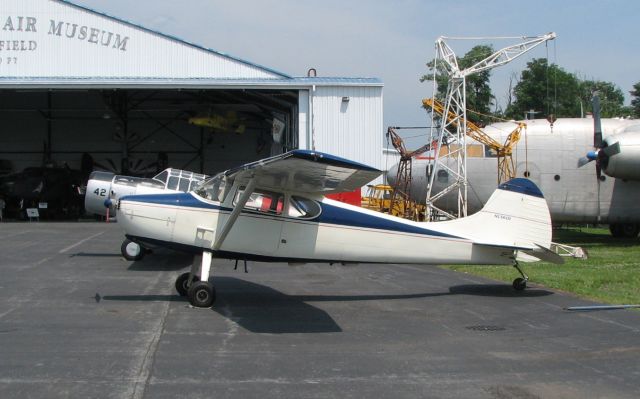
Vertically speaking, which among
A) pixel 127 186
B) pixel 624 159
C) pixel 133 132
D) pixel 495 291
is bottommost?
pixel 495 291

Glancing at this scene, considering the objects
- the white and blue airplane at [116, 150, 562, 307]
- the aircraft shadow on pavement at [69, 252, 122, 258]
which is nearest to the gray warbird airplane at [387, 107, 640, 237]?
the white and blue airplane at [116, 150, 562, 307]

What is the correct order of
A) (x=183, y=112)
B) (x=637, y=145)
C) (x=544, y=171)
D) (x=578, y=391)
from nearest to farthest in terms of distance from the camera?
1. (x=578, y=391)
2. (x=637, y=145)
3. (x=544, y=171)
4. (x=183, y=112)

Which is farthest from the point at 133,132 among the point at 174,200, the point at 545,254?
the point at 545,254

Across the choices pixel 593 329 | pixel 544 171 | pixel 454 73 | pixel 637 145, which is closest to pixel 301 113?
pixel 454 73

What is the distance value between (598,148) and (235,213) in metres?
17.6

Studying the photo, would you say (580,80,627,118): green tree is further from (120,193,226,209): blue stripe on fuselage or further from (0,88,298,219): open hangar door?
(120,193,226,209): blue stripe on fuselage

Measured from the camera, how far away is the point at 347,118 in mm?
30609

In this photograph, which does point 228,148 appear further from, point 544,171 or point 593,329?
point 593,329

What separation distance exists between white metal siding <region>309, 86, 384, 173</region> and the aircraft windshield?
19.7 metres

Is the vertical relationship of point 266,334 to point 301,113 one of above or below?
below

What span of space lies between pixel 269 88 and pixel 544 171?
13.5 meters

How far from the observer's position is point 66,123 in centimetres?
4600

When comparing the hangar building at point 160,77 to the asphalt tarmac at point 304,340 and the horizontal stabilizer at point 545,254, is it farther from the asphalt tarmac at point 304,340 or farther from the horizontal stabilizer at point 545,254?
the horizontal stabilizer at point 545,254

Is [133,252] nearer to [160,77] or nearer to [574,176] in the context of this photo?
[574,176]
